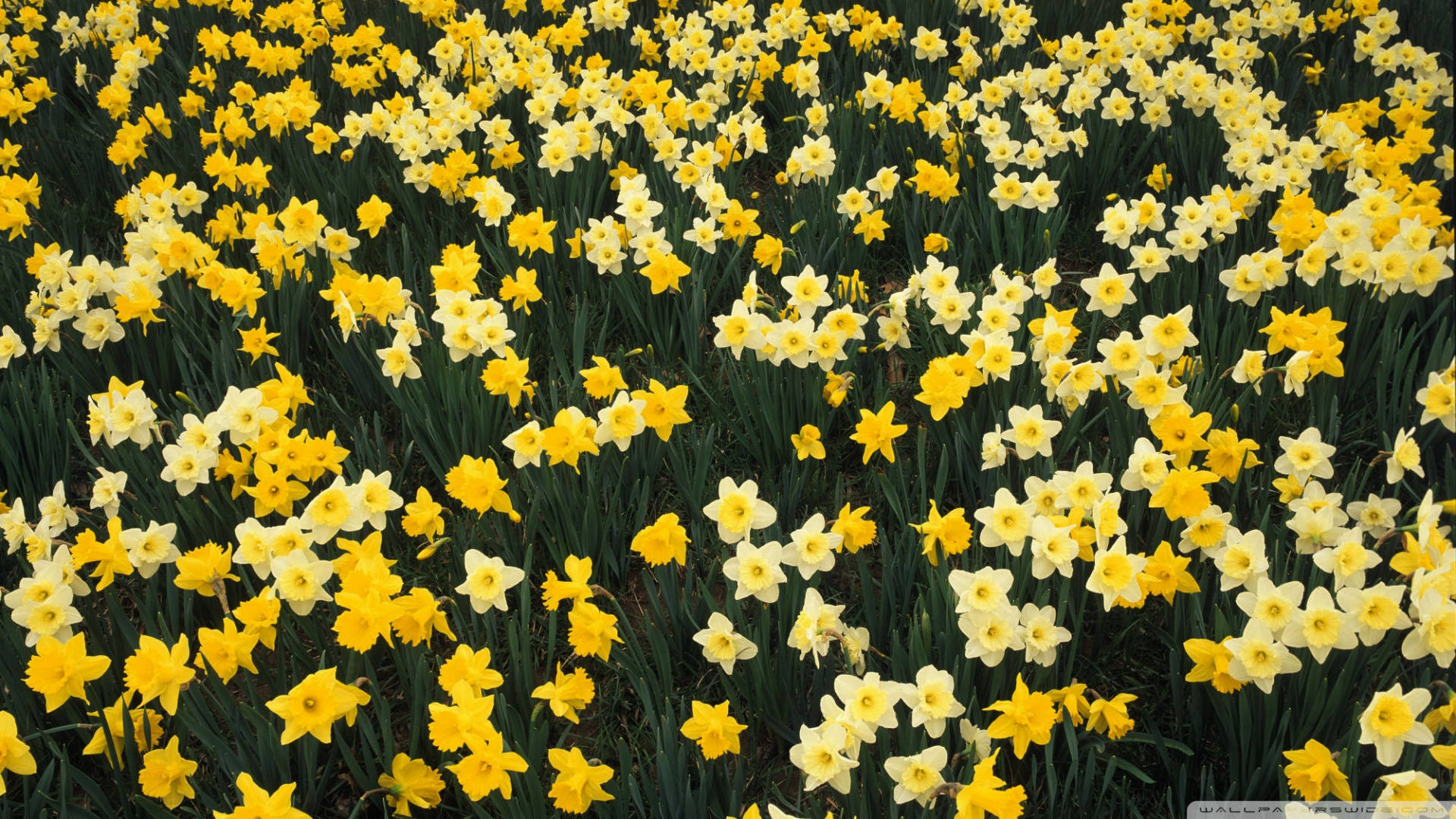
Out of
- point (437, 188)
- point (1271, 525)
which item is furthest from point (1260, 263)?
point (437, 188)

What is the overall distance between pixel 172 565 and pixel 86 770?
43 centimetres

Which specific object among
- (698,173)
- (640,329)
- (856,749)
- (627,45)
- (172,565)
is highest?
(627,45)

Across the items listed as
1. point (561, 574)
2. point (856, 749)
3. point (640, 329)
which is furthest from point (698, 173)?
point (856, 749)

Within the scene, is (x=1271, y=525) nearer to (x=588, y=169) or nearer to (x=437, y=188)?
(x=588, y=169)

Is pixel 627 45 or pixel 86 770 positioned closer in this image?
pixel 86 770

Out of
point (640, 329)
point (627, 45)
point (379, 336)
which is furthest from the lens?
point (627, 45)

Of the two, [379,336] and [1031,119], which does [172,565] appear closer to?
[379,336]

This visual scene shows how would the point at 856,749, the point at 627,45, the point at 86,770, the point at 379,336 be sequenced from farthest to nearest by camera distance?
the point at 627,45 < the point at 379,336 < the point at 86,770 < the point at 856,749

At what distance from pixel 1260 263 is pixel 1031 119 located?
1.16 metres

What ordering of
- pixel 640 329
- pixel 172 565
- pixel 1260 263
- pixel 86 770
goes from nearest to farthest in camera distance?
pixel 86 770, pixel 172 565, pixel 1260 263, pixel 640 329

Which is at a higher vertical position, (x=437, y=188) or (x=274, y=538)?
(x=437, y=188)

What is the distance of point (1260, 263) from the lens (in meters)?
2.66

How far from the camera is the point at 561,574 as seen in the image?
92.0 inches

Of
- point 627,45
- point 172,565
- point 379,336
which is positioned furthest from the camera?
point 627,45
